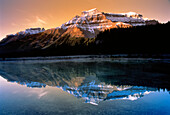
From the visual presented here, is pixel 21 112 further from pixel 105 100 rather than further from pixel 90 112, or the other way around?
pixel 105 100

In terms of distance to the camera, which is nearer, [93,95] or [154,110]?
[154,110]

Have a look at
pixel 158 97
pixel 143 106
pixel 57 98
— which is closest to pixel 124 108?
pixel 143 106

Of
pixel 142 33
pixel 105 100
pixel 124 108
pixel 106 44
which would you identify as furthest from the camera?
pixel 106 44

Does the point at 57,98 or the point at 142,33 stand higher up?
the point at 142,33

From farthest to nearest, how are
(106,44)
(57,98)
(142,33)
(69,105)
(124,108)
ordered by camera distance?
(106,44), (142,33), (57,98), (69,105), (124,108)

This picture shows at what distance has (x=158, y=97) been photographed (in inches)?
290

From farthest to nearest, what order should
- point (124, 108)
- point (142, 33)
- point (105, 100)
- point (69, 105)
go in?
point (142, 33)
point (105, 100)
point (69, 105)
point (124, 108)

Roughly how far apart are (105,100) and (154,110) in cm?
224

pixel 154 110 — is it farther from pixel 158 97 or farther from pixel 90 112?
pixel 90 112

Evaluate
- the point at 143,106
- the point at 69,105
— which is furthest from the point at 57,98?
the point at 143,106

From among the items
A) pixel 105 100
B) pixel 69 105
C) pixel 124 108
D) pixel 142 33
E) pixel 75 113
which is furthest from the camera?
pixel 142 33

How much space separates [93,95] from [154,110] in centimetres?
327

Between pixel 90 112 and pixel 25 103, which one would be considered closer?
pixel 90 112

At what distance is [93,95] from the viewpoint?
796 centimetres
